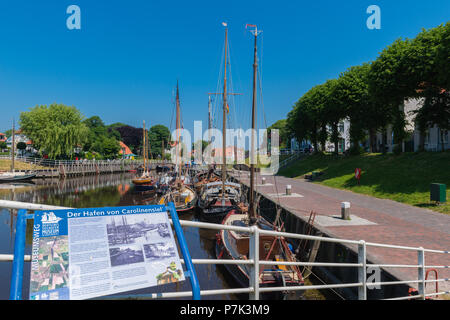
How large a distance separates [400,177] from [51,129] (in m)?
62.0

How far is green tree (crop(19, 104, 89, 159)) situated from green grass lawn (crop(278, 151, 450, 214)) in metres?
53.0

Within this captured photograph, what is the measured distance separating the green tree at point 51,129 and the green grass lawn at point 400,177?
2086 inches

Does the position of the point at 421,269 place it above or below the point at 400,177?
below

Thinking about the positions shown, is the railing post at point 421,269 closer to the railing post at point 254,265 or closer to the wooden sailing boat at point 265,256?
the wooden sailing boat at point 265,256

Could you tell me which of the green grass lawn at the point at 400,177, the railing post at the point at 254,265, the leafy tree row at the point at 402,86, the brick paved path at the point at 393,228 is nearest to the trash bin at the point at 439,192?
the green grass lawn at the point at 400,177

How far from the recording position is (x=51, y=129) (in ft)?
188

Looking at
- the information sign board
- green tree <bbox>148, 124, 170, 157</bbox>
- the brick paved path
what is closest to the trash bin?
the brick paved path

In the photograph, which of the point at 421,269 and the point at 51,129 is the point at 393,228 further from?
the point at 51,129

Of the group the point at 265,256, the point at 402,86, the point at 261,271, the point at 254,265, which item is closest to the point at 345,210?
the point at 265,256

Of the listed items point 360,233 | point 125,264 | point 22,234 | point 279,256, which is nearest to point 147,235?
point 125,264

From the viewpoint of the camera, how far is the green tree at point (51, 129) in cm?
5772
